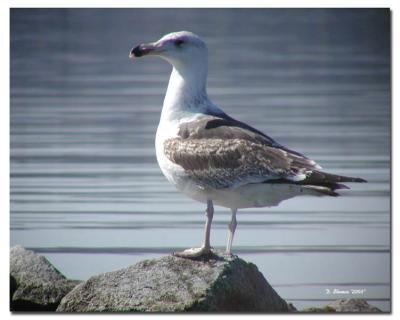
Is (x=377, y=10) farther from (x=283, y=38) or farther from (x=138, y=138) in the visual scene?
(x=138, y=138)

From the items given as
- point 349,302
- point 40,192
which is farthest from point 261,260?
point 40,192

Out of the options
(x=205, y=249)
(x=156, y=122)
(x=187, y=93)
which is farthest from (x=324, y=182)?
(x=156, y=122)

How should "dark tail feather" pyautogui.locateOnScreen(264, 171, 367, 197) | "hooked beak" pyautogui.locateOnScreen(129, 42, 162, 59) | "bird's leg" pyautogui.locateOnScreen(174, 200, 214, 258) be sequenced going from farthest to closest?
"hooked beak" pyautogui.locateOnScreen(129, 42, 162, 59) < "bird's leg" pyautogui.locateOnScreen(174, 200, 214, 258) < "dark tail feather" pyautogui.locateOnScreen(264, 171, 367, 197)

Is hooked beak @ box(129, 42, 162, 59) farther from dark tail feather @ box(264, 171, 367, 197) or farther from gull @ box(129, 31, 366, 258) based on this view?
dark tail feather @ box(264, 171, 367, 197)

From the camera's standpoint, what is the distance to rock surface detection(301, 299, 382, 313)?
10.9 metres

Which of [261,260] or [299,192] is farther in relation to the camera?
[261,260]

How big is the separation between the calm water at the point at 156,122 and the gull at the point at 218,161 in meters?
0.98

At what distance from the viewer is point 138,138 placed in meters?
13.3

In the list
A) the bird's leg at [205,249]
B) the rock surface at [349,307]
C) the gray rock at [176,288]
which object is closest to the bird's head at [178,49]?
the bird's leg at [205,249]

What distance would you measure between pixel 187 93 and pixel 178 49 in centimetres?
36

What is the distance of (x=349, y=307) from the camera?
35.9ft

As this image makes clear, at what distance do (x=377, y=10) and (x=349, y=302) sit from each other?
2402 millimetres

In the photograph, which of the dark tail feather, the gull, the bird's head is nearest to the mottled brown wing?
the gull

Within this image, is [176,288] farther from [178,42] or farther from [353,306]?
[178,42]
